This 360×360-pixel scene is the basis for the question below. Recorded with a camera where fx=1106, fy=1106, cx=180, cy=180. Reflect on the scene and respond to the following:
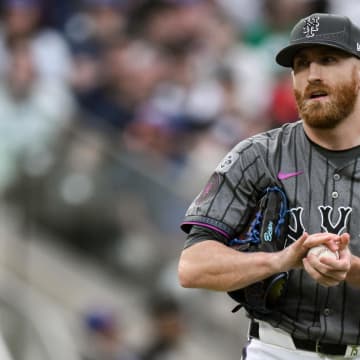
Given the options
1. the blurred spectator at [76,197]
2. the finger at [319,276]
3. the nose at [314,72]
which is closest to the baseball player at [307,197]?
the nose at [314,72]

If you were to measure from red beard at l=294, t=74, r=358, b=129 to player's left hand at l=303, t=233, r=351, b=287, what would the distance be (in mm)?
551

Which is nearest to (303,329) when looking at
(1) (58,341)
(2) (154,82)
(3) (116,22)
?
(1) (58,341)

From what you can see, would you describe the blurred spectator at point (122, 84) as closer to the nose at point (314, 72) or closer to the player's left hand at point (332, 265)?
the nose at point (314, 72)

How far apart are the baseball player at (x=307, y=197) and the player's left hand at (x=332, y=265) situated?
20 cm

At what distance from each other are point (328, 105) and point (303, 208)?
40 centimetres

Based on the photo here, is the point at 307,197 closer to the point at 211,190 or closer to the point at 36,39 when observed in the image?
the point at 211,190

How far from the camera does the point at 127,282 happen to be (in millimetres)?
8461

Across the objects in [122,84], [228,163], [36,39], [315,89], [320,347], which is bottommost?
[320,347]

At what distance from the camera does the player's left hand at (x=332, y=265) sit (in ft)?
12.1

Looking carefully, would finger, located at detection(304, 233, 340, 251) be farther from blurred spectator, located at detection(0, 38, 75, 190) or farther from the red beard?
blurred spectator, located at detection(0, 38, 75, 190)

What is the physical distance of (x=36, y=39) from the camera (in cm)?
1077

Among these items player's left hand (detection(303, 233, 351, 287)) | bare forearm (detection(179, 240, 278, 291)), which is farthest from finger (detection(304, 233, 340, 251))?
bare forearm (detection(179, 240, 278, 291))

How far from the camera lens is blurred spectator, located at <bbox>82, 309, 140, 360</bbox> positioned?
8391 mm

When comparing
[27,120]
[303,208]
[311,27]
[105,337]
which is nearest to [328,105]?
[311,27]
